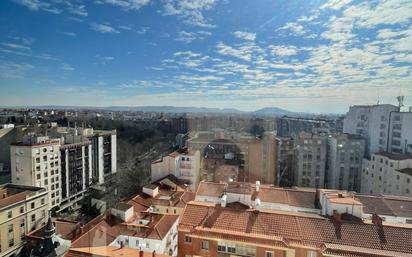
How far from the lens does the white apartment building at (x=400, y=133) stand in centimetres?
692

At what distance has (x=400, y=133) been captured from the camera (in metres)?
7.28

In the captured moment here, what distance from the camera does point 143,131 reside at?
443 inches

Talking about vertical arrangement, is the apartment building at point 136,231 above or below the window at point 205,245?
below

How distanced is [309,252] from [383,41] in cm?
178

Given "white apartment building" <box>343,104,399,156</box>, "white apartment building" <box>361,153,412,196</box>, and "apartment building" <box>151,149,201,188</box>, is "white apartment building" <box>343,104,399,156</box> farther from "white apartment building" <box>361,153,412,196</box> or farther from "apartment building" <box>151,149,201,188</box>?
"apartment building" <box>151,149,201,188</box>

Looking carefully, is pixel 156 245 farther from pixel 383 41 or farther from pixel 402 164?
pixel 402 164

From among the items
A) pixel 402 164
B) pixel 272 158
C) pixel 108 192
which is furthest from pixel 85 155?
pixel 402 164

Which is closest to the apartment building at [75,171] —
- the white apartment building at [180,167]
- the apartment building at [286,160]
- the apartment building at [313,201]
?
the white apartment building at [180,167]

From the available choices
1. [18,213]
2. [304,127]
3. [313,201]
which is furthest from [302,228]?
[304,127]

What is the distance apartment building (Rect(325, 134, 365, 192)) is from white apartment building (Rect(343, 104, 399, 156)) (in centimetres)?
42

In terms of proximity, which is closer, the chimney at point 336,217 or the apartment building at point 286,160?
the chimney at point 336,217

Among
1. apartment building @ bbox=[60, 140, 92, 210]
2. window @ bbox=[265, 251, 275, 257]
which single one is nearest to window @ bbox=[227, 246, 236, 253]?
window @ bbox=[265, 251, 275, 257]

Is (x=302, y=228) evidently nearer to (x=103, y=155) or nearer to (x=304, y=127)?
(x=103, y=155)

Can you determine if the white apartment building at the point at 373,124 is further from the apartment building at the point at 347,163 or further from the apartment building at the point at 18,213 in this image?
the apartment building at the point at 18,213
